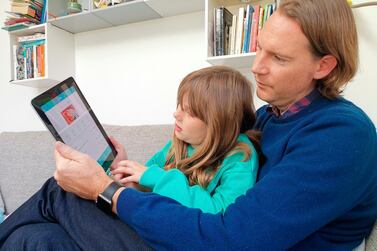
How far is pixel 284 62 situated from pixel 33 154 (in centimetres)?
148

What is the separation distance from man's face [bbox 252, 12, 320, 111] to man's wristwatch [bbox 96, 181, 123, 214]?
1.53 feet

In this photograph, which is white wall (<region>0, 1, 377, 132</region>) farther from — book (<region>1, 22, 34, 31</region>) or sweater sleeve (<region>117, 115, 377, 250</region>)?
sweater sleeve (<region>117, 115, 377, 250</region>)

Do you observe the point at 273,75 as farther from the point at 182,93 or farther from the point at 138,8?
the point at 138,8

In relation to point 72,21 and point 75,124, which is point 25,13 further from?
point 75,124

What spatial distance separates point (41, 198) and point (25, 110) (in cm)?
174

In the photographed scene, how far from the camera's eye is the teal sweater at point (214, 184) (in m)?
0.76

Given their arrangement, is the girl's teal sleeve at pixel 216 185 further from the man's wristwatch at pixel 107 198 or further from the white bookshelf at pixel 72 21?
the white bookshelf at pixel 72 21

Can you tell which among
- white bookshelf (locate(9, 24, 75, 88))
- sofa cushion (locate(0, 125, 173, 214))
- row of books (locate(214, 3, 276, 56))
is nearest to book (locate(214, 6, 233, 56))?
row of books (locate(214, 3, 276, 56))

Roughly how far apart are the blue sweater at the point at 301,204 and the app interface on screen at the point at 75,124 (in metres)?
0.26

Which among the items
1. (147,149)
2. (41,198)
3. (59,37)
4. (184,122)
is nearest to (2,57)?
(59,37)

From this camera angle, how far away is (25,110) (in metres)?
2.37

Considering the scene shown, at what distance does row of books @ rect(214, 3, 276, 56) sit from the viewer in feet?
4.60

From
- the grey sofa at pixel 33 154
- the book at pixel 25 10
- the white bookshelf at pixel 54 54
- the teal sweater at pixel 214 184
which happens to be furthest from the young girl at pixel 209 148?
the book at pixel 25 10

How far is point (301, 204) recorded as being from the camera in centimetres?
→ 56
